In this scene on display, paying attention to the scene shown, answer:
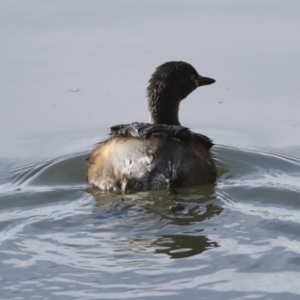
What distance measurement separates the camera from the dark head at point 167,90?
945 cm

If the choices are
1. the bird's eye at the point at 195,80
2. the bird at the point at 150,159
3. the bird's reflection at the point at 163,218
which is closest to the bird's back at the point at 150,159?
the bird at the point at 150,159

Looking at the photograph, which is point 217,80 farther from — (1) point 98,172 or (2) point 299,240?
(2) point 299,240

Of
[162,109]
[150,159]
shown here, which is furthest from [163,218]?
[162,109]

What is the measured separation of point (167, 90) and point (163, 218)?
2.17 metres

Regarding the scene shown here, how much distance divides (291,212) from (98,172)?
74.9 inches

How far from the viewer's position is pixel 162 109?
9.48 m

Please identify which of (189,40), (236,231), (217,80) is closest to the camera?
(236,231)

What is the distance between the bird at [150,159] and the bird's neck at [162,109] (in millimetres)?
754

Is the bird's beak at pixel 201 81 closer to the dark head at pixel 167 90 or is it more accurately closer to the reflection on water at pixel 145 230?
the dark head at pixel 167 90

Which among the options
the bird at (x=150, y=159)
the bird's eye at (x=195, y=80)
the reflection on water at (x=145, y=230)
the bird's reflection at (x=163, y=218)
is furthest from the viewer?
the bird's eye at (x=195, y=80)

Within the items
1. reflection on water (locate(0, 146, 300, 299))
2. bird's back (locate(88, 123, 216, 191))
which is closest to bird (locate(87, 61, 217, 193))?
bird's back (locate(88, 123, 216, 191))

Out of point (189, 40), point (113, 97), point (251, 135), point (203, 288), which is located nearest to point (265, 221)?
point (203, 288)

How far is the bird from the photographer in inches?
323

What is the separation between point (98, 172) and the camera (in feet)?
28.5
